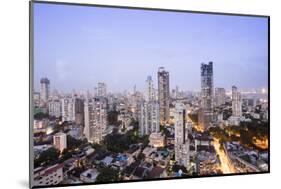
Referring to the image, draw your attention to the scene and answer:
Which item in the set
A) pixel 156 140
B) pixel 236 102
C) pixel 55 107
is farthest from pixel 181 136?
pixel 55 107

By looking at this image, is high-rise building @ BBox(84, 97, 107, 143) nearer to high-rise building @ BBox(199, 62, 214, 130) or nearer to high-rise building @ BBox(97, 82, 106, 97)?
high-rise building @ BBox(97, 82, 106, 97)

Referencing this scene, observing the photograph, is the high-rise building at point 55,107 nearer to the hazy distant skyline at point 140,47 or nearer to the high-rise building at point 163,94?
the hazy distant skyline at point 140,47

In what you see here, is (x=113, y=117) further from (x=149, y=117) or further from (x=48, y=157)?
(x=48, y=157)

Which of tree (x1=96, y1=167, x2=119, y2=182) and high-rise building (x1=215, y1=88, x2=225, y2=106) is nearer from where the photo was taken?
tree (x1=96, y1=167, x2=119, y2=182)

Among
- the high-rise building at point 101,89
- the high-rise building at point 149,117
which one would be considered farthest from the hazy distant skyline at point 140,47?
the high-rise building at point 149,117

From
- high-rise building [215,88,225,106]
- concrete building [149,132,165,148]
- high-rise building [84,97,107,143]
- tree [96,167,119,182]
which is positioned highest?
high-rise building [215,88,225,106]

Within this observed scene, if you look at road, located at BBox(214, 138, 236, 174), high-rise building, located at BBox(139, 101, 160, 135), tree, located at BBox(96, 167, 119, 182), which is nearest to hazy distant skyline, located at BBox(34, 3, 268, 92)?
high-rise building, located at BBox(139, 101, 160, 135)
